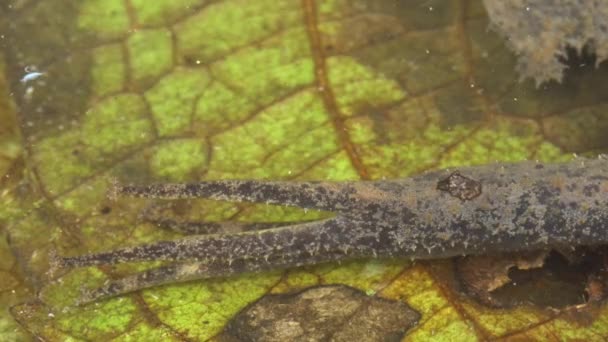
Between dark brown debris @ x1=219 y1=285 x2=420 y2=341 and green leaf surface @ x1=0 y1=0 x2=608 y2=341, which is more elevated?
green leaf surface @ x1=0 y1=0 x2=608 y2=341

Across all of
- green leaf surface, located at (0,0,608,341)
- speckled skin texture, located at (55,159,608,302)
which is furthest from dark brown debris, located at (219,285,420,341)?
speckled skin texture, located at (55,159,608,302)

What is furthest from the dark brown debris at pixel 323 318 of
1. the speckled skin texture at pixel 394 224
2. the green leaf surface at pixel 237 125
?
the speckled skin texture at pixel 394 224

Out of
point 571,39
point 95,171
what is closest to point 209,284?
point 95,171

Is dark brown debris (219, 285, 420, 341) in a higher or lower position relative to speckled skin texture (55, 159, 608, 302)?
lower

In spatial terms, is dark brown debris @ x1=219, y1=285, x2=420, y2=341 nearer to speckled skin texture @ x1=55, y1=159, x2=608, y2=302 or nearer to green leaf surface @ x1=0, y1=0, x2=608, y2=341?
green leaf surface @ x1=0, y1=0, x2=608, y2=341

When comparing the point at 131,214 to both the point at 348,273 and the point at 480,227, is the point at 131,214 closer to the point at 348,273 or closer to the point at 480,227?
the point at 348,273

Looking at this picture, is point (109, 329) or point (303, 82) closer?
point (109, 329)

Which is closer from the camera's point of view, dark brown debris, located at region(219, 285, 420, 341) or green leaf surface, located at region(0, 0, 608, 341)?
dark brown debris, located at region(219, 285, 420, 341)
